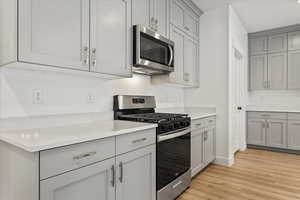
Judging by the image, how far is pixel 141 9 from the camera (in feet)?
6.84

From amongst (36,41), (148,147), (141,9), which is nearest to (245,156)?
(148,147)

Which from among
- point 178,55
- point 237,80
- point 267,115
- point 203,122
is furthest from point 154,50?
point 267,115

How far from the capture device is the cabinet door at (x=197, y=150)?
254cm

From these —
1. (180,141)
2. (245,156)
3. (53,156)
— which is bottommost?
(245,156)

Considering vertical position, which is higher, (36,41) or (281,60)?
(281,60)

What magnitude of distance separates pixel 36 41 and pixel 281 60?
185 inches

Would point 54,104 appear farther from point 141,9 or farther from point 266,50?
point 266,50

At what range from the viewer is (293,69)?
408 cm

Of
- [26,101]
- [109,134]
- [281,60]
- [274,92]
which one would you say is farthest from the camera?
[274,92]

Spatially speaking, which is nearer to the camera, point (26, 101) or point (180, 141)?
point (26, 101)

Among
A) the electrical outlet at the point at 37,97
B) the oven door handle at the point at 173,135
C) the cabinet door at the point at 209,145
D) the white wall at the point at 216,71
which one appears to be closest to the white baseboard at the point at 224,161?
the white wall at the point at 216,71

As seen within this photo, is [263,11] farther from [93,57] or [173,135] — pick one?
[93,57]

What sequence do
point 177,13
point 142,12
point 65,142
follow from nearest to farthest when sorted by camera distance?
point 65,142
point 142,12
point 177,13

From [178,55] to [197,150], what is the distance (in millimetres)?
1373
